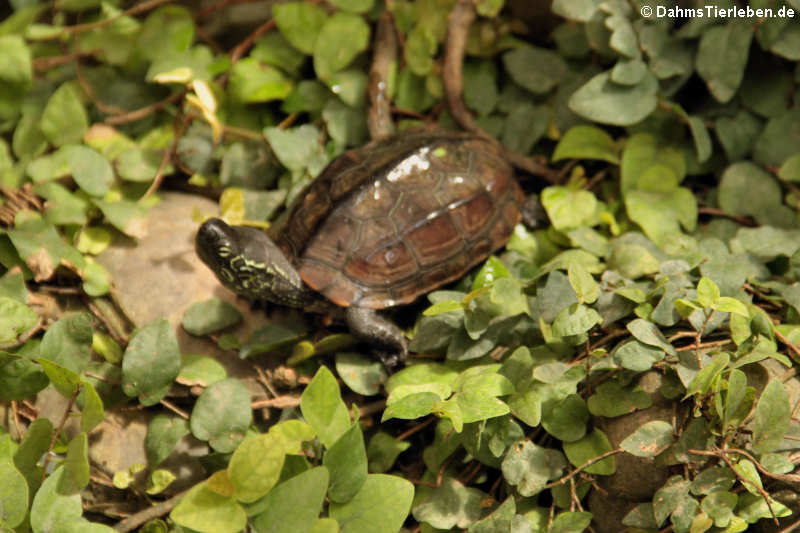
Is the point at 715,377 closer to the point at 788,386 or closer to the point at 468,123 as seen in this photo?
the point at 788,386

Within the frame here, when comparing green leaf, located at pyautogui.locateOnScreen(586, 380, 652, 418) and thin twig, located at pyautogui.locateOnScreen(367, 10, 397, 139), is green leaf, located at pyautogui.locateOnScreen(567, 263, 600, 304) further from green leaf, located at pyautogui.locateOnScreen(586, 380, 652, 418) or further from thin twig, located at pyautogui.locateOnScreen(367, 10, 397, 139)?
thin twig, located at pyautogui.locateOnScreen(367, 10, 397, 139)

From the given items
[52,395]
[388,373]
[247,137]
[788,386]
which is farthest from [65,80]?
[788,386]

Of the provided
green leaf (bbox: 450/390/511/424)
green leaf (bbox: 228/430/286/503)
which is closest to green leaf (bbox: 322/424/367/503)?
green leaf (bbox: 228/430/286/503)

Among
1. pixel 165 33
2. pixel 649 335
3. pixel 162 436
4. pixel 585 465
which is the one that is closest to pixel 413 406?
pixel 585 465

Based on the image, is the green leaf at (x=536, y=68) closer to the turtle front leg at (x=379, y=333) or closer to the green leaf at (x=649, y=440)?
the turtle front leg at (x=379, y=333)

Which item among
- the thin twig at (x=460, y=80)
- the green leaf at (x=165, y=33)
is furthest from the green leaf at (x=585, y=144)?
the green leaf at (x=165, y=33)

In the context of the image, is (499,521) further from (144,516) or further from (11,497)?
(11,497)
